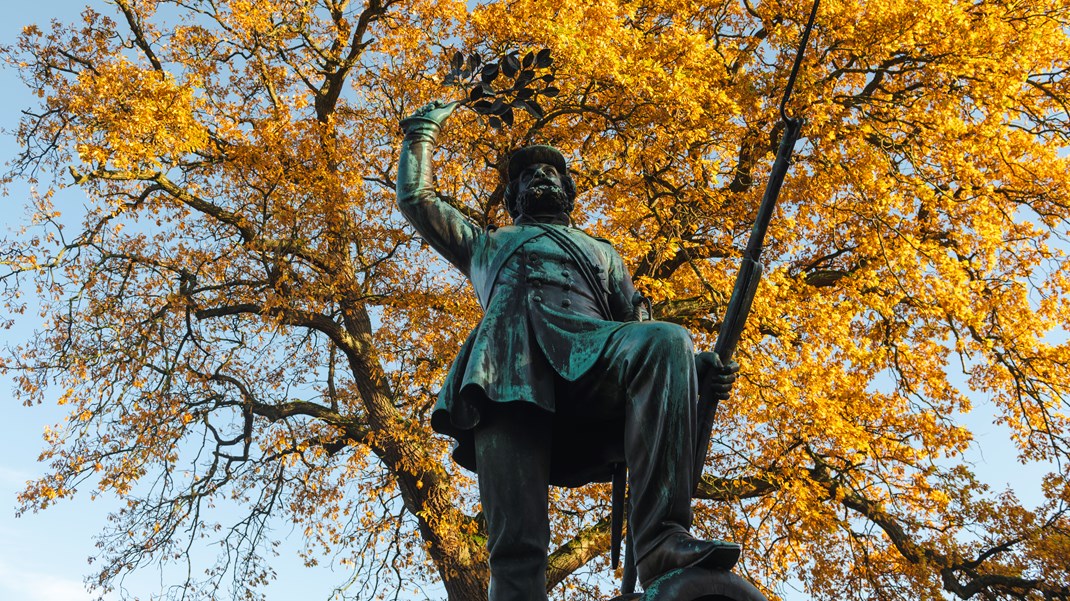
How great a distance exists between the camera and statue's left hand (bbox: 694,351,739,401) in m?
3.03

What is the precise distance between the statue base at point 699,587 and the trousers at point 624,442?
0.18 m

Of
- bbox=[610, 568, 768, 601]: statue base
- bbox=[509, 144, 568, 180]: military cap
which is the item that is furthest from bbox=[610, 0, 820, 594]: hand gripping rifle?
bbox=[509, 144, 568, 180]: military cap

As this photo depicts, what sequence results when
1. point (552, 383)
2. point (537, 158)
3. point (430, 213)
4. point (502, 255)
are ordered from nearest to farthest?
point (552, 383), point (502, 255), point (430, 213), point (537, 158)

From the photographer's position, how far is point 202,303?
485 inches

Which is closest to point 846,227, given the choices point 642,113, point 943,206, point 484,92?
point 943,206

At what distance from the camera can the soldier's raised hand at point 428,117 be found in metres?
3.95

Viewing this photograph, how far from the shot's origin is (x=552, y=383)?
124 inches

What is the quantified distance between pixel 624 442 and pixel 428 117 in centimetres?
167

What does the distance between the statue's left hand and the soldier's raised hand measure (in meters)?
1.59

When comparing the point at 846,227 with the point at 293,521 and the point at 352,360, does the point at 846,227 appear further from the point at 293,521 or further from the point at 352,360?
the point at 293,521

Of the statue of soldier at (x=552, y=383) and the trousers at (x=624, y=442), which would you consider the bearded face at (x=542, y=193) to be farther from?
the trousers at (x=624, y=442)

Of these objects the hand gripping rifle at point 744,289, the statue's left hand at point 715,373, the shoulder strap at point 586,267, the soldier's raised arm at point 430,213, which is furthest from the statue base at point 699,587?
the soldier's raised arm at point 430,213

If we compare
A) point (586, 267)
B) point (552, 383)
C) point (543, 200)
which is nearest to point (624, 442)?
point (552, 383)

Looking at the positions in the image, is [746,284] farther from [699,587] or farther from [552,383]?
[699,587]
